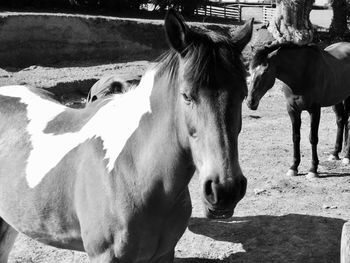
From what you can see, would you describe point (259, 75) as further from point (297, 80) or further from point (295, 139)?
point (295, 139)

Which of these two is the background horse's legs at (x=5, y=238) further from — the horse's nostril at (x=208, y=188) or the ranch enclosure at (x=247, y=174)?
the horse's nostril at (x=208, y=188)

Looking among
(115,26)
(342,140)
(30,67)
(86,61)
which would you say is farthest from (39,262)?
(115,26)

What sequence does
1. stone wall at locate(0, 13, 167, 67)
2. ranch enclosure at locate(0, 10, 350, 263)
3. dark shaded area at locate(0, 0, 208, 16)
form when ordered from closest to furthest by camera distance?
ranch enclosure at locate(0, 10, 350, 263) → stone wall at locate(0, 13, 167, 67) → dark shaded area at locate(0, 0, 208, 16)

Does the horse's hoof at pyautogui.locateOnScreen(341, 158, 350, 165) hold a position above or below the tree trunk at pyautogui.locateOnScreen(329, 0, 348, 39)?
below

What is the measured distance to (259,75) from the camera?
606 centimetres

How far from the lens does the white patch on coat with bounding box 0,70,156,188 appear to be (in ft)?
8.07

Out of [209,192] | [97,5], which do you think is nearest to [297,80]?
[209,192]

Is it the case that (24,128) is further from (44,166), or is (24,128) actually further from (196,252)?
(196,252)

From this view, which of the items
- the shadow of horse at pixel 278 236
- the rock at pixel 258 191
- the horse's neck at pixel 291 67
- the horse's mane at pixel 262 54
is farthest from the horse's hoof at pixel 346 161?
the shadow of horse at pixel 278 236

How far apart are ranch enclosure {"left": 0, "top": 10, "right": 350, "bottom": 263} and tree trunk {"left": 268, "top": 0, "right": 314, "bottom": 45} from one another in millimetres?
2728

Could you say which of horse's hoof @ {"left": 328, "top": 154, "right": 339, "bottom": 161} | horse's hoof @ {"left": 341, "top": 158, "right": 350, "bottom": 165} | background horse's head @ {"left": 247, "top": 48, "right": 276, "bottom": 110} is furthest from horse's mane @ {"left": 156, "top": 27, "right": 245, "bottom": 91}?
horse's hoof @ {"left": 328, "top": 154, "right": 339, "bottom": 161}

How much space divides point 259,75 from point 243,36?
12.9ft

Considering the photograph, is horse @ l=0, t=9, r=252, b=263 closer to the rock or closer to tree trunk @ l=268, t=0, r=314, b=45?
the rock

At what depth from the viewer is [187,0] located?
64.5 feet
